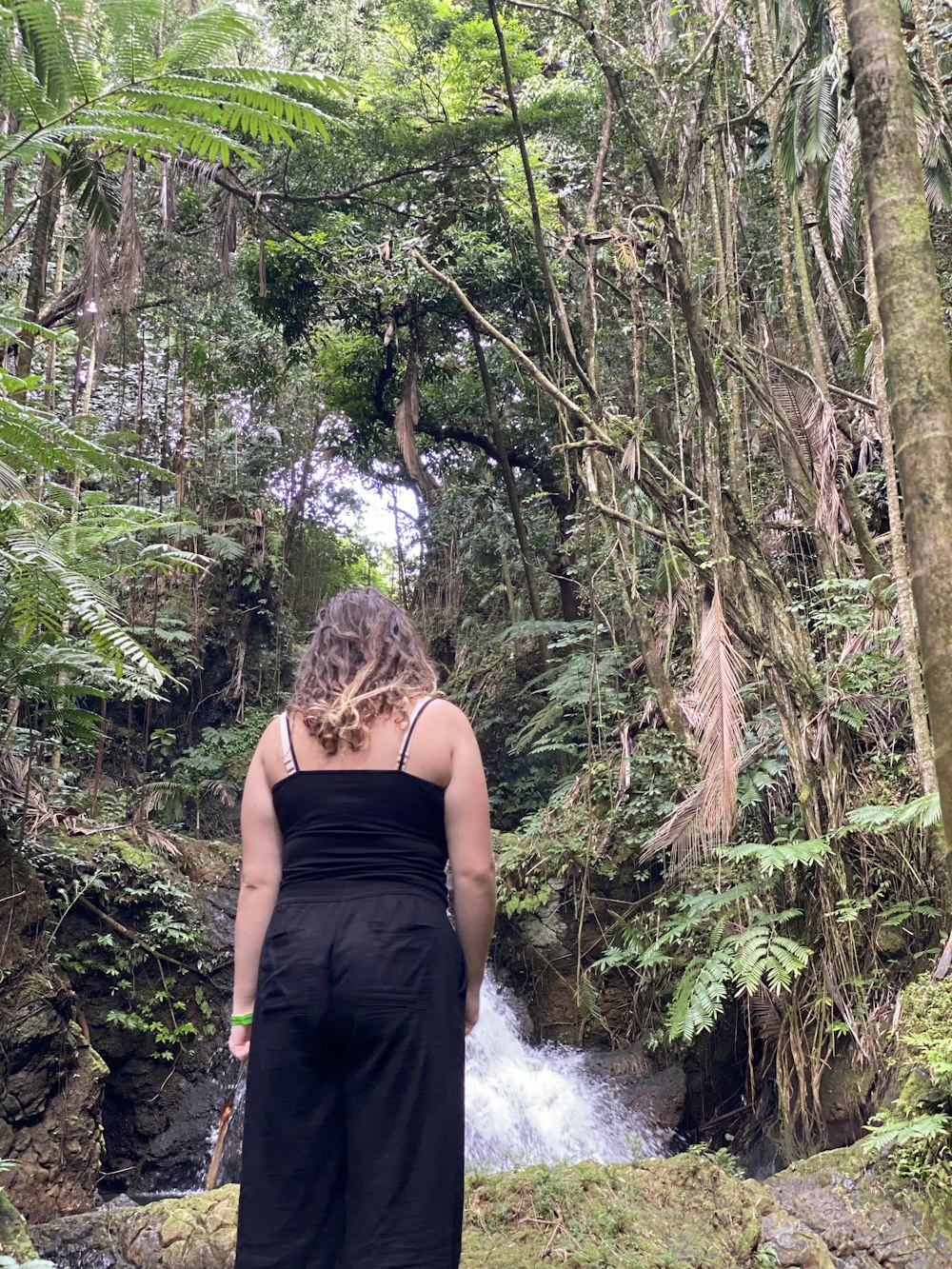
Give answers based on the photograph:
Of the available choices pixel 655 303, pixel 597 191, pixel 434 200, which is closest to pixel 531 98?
pixel 434 200

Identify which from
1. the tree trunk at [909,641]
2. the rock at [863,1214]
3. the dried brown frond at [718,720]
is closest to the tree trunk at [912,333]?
the tree trunk at [909,641]

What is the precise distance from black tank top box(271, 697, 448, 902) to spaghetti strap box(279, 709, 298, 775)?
18 millimetres

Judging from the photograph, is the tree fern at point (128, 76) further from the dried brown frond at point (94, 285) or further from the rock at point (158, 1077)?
the rock at point (158, 1077)

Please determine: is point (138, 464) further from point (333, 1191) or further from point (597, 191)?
point (333, 1191)

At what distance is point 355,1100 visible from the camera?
215cm

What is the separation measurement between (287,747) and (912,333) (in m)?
2.08

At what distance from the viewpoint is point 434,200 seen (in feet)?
40.5

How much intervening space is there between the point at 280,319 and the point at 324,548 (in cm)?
657

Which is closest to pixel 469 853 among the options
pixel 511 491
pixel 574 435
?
pixel 574 435

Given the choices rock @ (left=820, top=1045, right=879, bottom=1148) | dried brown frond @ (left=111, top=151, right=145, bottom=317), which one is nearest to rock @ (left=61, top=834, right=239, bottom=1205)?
dried brown frond @ (left=111, top=151, right=145, bottom=317)

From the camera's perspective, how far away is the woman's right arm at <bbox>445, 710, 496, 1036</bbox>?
238 cm

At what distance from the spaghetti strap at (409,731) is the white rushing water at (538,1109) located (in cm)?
529

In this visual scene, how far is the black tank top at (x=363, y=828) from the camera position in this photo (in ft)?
7.54

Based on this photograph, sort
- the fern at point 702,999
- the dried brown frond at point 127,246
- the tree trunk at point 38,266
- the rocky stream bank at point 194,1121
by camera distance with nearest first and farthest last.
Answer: the rocky stream bank at point 194,1121 < the fern at point 702,999 < the tree trunk at point 38,266 < the dried brown frond at point 127,246
